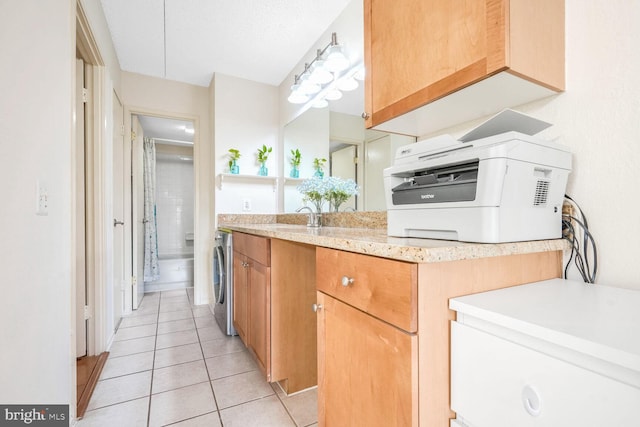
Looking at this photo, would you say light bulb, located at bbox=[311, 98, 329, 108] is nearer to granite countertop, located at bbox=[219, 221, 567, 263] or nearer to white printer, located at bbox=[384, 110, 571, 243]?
white printer, located at bbox=[384, 110, 571, 243]

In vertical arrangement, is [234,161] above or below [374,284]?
above

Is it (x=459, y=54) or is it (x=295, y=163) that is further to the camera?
(x=295, y=163)

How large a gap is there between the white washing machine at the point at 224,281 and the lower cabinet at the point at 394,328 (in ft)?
4.66

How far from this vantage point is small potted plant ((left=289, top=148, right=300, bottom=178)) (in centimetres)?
280

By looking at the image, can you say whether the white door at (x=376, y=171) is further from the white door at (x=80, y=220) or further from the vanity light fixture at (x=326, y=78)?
the white door at (x=80, y=220)

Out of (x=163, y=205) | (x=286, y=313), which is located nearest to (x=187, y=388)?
(x=286, y=313)

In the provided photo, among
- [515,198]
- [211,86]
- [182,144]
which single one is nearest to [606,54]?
[515,198]

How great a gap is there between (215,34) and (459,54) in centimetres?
217

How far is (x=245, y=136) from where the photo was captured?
3.08 metres

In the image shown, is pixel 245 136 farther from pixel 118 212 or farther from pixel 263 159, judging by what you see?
pixel 118 212

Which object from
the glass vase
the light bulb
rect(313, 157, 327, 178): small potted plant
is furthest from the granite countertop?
the glass vase

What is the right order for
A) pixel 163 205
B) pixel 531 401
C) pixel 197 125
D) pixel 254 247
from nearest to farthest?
pixel 531 401 → pixel 254 247 → pixel 197 125 → pixel 163 205

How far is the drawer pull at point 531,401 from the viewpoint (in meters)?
Answer: 0.52

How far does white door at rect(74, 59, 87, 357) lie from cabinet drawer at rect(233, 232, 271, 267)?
3.16 feet
